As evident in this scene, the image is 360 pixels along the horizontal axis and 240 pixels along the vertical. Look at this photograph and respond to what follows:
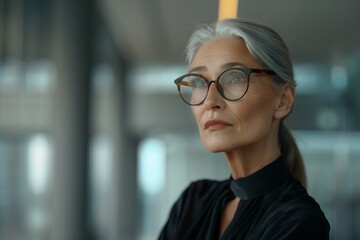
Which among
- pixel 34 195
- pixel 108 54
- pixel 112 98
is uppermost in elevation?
pixel 108 54

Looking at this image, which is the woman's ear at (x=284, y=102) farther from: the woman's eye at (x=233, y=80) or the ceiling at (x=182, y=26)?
the ceiling at (x=182, y=26)

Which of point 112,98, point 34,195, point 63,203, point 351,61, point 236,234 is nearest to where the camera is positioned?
point 236,234

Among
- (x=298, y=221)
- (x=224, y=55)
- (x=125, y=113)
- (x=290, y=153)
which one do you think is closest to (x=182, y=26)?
(x=290, y=153)

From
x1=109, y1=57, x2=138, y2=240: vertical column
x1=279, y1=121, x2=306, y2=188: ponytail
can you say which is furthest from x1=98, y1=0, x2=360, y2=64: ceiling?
x1=279, y1=121, x2=306, y2=188: ponytail

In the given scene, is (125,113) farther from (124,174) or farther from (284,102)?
(284,102)

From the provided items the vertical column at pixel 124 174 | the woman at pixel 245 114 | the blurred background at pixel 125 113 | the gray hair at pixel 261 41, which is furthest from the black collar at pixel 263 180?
the vertical column at pixel 124 174

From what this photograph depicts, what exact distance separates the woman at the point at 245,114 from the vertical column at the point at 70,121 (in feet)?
15.6

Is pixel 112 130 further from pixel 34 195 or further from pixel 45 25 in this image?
pixel 45 25

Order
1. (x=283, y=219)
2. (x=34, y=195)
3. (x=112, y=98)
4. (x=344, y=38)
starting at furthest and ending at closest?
1. (x=112, y=98)
2. (x=34, y=195)
3. (x=344, y=38)
4. (x=283, y=219)

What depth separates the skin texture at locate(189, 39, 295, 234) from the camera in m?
1.43

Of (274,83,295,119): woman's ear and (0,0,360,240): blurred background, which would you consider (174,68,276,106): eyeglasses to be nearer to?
(274,83,295,119): woman's ear

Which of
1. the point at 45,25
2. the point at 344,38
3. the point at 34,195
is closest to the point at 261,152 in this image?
the point at 344,38

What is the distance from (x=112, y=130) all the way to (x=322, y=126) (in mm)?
5114

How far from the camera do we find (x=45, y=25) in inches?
290
